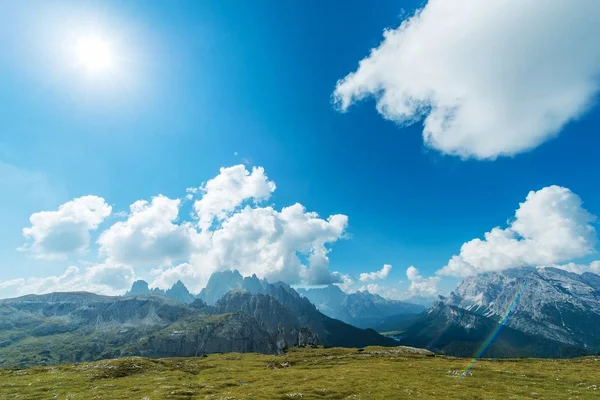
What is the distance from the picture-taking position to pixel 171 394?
4081 centimetres

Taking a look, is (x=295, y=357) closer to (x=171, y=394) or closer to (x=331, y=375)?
(x=331, y=375)

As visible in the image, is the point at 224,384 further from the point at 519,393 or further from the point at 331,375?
the point at 519,393

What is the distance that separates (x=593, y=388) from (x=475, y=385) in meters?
15.1

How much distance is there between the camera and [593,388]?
4259 centimetres

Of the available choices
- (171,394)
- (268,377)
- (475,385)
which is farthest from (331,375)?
(171,394)

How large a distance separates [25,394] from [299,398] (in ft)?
123

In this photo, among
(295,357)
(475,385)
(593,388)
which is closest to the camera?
(593,388)

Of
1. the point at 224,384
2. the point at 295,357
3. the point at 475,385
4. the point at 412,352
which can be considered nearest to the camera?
the point at 475,385

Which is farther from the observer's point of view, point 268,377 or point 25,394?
point 268,377

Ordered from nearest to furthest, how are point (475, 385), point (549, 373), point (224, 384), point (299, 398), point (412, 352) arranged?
point (299, 398)
point (475, 385)
point (224, 384)
point (549, 373)
point (412, 352)

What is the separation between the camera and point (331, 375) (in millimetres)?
55281

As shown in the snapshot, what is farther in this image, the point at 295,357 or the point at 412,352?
the point at 412,352

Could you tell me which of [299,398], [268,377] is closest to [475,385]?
[299,398]

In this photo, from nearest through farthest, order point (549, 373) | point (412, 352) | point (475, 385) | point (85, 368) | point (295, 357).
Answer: point (475, 385), point (549, 373), point (85, 368), point (295, 357), point (412, 352)
